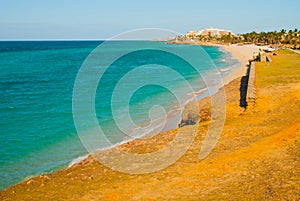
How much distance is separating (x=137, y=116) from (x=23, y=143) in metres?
8.81

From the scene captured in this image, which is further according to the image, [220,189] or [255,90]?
[255,90]

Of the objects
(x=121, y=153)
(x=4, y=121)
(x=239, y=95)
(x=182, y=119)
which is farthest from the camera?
(x=239, y=95)

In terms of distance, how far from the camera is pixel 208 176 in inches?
456

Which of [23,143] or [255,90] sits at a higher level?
[255,90]

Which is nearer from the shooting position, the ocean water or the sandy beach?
the sandy beach

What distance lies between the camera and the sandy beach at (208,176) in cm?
1037

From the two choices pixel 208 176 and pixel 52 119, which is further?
pixel 52 119

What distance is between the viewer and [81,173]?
13094 millimetres

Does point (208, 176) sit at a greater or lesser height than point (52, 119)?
greater

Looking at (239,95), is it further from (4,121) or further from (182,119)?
(4,121)

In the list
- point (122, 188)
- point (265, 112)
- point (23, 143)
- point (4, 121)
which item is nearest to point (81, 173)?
point (122, 188)

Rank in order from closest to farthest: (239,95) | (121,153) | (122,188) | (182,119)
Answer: (122,188) → (121,153) → (182,119) → (239,95)

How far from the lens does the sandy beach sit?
34.0 feet

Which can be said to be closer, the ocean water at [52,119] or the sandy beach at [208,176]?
the sandy beach at [208,176]
